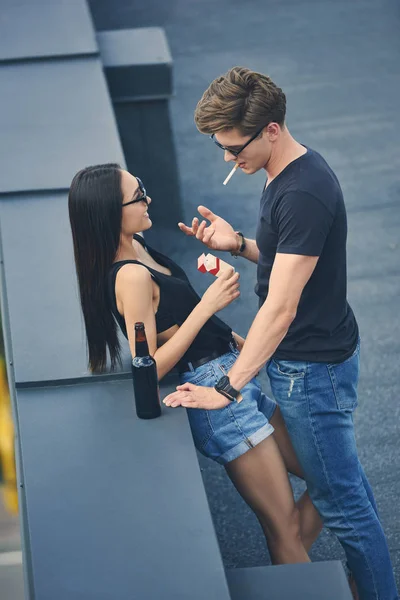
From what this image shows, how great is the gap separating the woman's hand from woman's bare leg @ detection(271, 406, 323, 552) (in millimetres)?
583

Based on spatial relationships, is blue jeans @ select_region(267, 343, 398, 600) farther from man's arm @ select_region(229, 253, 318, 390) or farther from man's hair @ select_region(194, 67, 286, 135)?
man's hair @ select_region(194, 67, 286, 135)

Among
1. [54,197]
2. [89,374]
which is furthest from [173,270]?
[54,197]

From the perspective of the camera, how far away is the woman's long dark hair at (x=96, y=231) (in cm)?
306

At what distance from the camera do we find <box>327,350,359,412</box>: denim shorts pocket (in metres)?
3.08

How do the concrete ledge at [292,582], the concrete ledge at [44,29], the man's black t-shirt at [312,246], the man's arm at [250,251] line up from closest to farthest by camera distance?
the concrete ledge at [292,582] → the man's black t-shirt at [312,246] → the man's arm at [250,251] → the concrete ledge at [44,29]

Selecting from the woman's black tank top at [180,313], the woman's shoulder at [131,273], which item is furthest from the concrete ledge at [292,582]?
the woman's shoulder at [131,273]

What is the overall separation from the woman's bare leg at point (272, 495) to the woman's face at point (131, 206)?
88 centimetres

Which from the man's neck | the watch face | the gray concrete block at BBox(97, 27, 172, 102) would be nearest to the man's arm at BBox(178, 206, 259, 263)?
the man's neck

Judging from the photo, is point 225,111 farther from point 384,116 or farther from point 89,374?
point 384,116

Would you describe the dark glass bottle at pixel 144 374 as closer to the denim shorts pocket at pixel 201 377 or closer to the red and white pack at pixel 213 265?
the denim shorts pocket at pixel 201 377

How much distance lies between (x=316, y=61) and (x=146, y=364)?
5974 mm

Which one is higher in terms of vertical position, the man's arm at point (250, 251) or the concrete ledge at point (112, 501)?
the man's arm at point (250, 251)

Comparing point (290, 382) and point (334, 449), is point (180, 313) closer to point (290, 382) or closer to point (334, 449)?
point (290, 382)

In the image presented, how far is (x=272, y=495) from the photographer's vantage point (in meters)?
3.17
